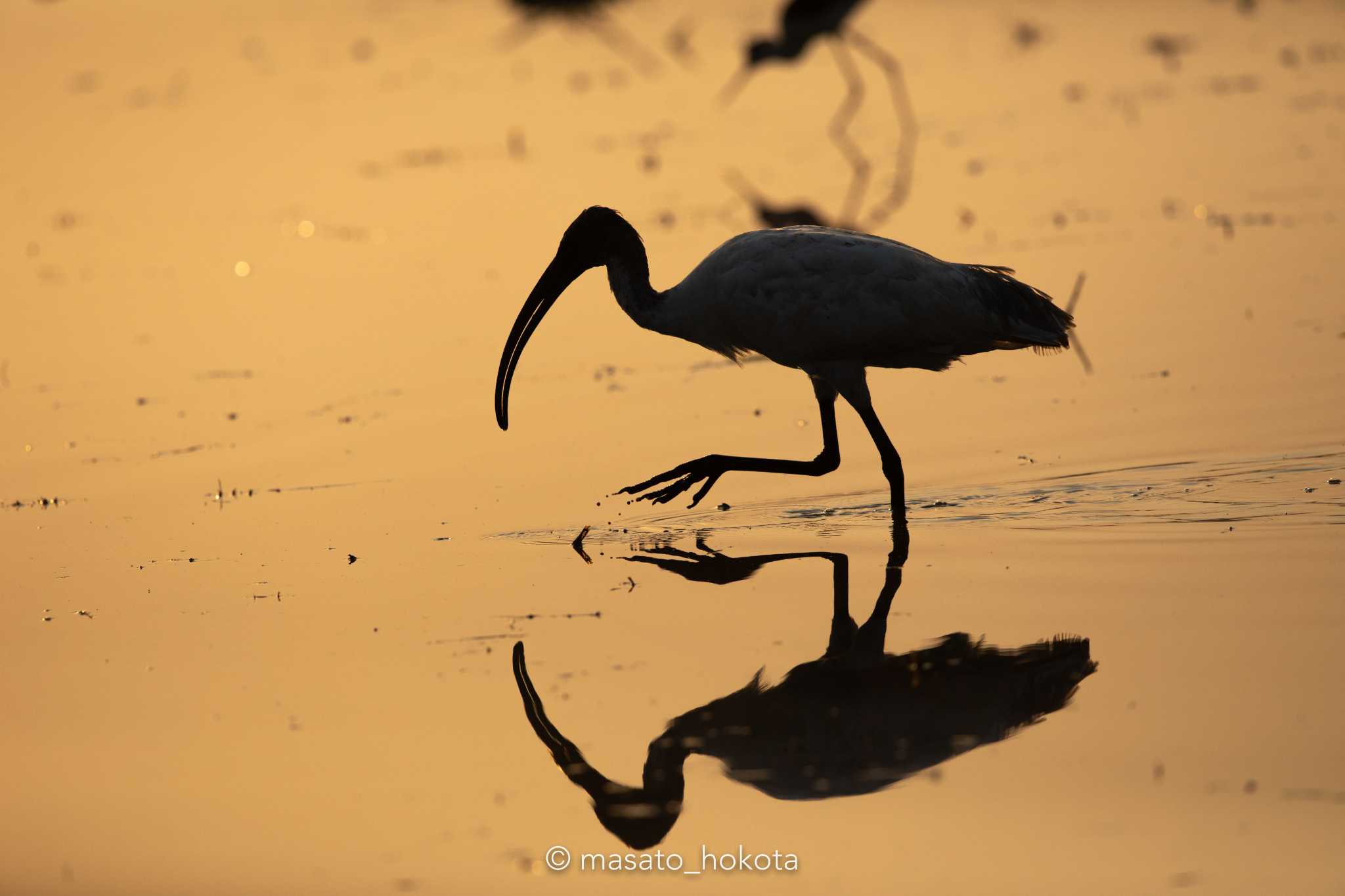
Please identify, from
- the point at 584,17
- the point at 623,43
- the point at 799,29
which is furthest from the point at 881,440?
the point at 623,43

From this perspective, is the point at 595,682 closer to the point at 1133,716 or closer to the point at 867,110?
the point at 1133,716

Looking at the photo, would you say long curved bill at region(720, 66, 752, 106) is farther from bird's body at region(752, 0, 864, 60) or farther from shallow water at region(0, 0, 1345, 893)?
shallow water at region(0, 0, 1345, 893)

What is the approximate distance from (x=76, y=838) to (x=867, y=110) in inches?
677

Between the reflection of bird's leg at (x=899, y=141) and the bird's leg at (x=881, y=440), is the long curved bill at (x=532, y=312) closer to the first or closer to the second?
the bird's leg at (x=881, y=440)

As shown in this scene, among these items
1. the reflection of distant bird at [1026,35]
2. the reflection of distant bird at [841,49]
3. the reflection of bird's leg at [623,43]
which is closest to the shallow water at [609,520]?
the reflection of distant bird at [841,49]

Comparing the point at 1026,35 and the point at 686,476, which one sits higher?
the point at 1026,35

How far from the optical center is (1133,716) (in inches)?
225

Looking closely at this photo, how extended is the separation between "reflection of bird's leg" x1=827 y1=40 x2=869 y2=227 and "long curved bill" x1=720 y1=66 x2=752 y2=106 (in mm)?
1058

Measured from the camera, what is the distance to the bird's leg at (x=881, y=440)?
8.20 meters

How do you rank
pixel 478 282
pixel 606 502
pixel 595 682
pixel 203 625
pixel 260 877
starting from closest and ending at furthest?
1. pixel 260 877
2. pixel 595 682
3. pixel 203 625
4. pixel 606 502
5. pixel 478 282

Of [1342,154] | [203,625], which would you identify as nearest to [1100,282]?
[1342,154]

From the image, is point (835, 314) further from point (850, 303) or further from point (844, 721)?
point (844, 721)

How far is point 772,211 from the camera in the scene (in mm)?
15359

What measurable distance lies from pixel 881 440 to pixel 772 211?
7283 mm
